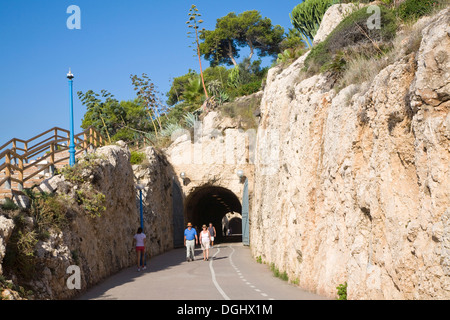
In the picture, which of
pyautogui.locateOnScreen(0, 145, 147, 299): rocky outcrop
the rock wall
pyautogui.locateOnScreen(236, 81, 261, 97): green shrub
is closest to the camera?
the rock wall

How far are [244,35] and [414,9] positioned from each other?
143 ft

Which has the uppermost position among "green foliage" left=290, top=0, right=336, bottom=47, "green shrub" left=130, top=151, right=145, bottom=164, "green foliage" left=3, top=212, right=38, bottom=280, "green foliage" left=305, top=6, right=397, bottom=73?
"green foliage" left=290, top=0, right=336, bottom=47

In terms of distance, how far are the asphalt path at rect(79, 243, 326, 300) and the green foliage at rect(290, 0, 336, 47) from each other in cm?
2143

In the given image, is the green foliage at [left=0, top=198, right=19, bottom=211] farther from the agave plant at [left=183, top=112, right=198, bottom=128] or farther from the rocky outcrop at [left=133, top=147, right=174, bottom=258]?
the agave plant at [left=183, top=112, right=198, bottom=128]

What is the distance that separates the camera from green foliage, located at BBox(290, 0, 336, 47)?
37306mm

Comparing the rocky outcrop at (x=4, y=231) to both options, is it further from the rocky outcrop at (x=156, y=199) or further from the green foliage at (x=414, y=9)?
the rocky outcrop at (x=156, y=199)

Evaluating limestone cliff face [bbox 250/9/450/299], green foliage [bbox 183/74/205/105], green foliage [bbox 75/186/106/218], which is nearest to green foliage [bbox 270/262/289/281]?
limestone cliff face [bbox 250/9/450/299]

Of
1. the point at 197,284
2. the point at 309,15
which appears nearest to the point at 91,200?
the point at 197,284

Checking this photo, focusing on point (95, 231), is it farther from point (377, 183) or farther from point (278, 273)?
point (377, 183)

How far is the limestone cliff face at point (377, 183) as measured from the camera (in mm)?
8516

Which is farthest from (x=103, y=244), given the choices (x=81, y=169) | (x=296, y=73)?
(x=296, y=73)

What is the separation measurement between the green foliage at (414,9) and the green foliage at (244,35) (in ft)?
134

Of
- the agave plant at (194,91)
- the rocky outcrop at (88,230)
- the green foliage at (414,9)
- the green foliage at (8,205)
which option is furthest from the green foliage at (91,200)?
the agave plant at (194,91)

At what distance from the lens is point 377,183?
10930 millimetres
